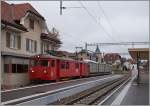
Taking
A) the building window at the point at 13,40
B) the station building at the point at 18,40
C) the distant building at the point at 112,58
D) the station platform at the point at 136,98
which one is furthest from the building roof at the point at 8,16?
the distant building at the point at 112,58

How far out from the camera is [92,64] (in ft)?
217

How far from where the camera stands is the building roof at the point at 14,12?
37194mm

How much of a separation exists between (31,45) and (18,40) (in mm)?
4096

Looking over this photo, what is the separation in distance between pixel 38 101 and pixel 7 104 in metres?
1.37

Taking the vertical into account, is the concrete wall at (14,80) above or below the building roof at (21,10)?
below

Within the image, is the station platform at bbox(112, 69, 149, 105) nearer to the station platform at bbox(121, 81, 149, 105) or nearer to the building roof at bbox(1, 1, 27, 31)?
the station platform at bbox(121, 81, 149, 105)

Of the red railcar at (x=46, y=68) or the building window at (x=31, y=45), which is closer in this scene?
the red railcar at (x=46, y=68)

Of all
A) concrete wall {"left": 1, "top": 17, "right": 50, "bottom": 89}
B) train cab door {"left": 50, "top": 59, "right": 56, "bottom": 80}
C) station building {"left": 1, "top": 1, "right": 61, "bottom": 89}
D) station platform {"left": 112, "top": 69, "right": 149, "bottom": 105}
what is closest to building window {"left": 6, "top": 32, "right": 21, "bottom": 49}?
station building {"left": 1, "top": 1, "right": 61, "bottom": 89}

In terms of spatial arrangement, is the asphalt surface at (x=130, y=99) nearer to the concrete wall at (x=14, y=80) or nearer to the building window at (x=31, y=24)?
the concrete wall at (x=14, y=80)

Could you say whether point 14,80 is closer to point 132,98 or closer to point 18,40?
point 18,40

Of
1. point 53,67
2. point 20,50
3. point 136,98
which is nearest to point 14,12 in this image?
point 20,50

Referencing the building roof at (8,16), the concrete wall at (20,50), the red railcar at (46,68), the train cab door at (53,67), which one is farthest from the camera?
the train cab door at (53,67)

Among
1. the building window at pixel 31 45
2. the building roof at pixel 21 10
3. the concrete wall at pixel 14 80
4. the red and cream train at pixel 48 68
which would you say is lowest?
the concrete wall at pixel 14 80

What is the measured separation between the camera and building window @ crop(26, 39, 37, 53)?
41556 mm
